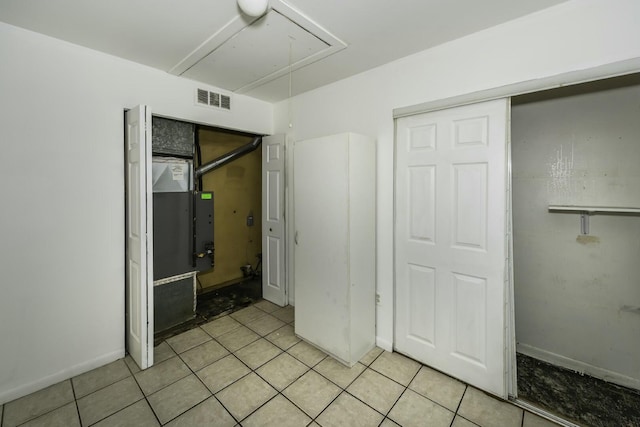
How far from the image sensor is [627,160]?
79.0 inches

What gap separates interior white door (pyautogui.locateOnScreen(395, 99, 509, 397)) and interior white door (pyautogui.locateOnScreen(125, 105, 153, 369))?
2.13 m

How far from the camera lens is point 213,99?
9.75ft

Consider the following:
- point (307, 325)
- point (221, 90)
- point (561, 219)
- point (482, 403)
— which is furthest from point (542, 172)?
point (221, 90)

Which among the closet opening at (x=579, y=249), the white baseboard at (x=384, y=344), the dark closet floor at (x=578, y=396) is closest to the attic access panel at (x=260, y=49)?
the closet opening at (x=579, y=249)

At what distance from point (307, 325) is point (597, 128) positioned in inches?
116

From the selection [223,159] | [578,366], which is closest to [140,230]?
[223,159]

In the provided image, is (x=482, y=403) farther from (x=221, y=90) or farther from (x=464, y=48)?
(x=221, y=90)

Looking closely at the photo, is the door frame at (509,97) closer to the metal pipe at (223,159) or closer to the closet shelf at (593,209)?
the closet shelf at (593,209)

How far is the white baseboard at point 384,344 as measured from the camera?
8.11 ft

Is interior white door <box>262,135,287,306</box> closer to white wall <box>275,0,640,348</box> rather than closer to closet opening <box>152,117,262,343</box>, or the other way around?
closet opening <box>152,117,262,343</box>

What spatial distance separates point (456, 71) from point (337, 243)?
1.64 metres

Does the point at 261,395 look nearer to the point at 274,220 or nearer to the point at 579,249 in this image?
the point at 274,220

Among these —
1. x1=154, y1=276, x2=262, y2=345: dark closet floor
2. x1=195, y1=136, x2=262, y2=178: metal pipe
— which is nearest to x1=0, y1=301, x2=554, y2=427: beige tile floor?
x1=154, y1=276, x2=262, y2=345: dark closet floor

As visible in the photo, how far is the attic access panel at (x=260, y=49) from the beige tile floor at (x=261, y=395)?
8.68 feet
